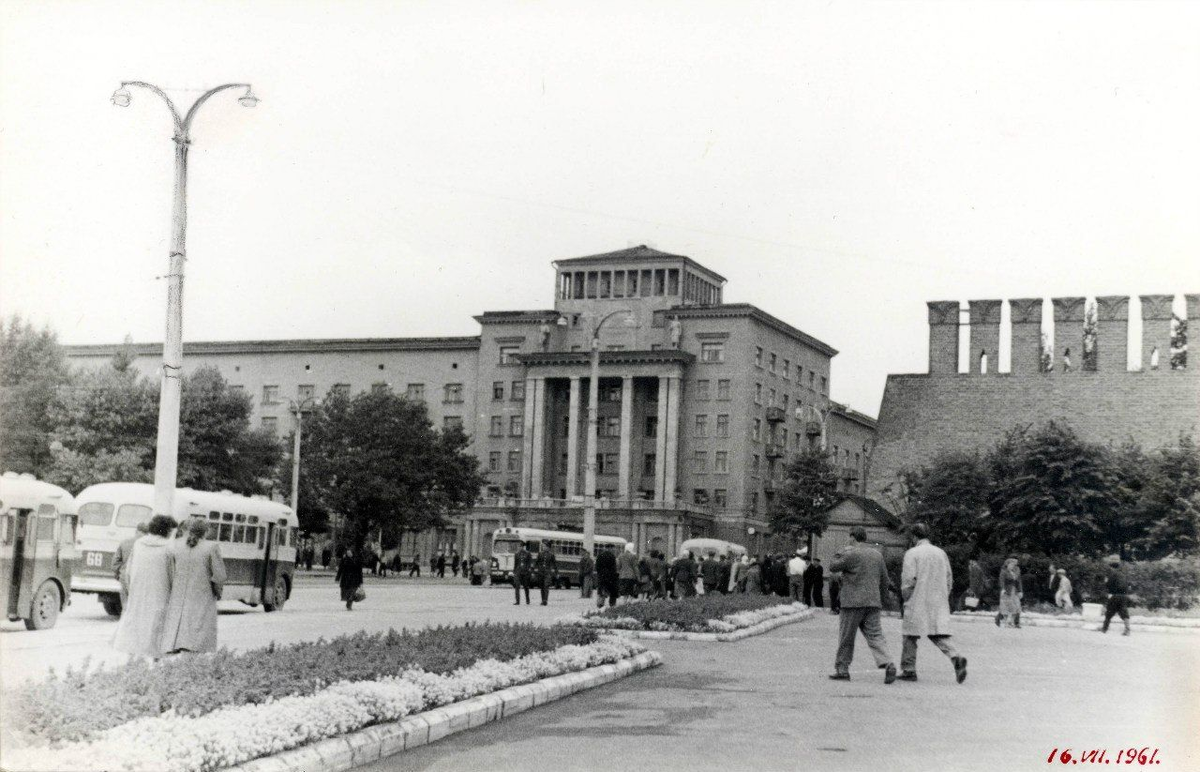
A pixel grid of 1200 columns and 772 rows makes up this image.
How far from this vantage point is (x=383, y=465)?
71.1 m

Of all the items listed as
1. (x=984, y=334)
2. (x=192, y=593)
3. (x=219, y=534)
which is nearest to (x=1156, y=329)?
(x=984, y=334)

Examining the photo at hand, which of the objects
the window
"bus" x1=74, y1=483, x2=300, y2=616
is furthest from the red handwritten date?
the window

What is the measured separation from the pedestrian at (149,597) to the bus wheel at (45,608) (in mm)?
7794

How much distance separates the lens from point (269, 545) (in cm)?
2853

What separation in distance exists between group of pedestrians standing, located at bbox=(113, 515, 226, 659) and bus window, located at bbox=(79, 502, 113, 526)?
14.0m

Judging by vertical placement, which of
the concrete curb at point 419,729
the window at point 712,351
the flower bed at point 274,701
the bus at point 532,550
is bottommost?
the bus at point 532,550

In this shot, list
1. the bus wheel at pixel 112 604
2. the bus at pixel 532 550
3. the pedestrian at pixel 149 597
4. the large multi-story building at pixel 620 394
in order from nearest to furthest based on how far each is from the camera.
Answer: the pedestrian at pixel 149 597
the bus wheel at pixel 112 604
the bus at pixel 532 550
the large multi-story building at pixel 620 394

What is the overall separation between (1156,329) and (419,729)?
53.7m

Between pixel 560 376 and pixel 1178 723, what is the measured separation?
275ft

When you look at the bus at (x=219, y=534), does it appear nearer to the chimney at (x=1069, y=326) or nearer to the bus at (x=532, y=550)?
the bus at (x=532, y=550)

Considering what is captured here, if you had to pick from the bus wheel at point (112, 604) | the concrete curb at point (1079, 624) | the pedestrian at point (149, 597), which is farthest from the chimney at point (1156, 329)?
the pedestrian at point (149, 597)

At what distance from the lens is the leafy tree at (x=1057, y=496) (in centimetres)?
4206

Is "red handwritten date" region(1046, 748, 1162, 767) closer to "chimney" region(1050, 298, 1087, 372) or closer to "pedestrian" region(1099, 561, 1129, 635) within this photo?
"pedestrian" region(1099, 561, 1129, 635)

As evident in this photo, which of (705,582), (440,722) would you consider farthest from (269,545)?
(440,722)
